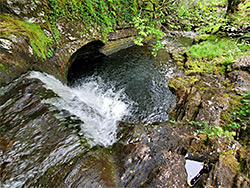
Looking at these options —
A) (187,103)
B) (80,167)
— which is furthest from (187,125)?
(80,167)

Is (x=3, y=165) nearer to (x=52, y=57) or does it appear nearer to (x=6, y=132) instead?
(x=6, y=132)

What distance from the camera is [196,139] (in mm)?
3311

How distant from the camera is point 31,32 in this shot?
355cm

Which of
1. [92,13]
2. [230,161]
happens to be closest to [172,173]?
[230,161]

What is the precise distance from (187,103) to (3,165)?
538cm

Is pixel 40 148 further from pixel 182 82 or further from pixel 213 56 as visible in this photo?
pixel 213 56

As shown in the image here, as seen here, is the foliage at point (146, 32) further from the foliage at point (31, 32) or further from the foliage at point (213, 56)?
the foliage at point (213, 56)

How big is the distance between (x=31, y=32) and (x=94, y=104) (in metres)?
3.13

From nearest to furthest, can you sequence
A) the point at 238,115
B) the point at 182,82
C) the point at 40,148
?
the point at 40,148 < the point at 238,115 < the point at 182,82

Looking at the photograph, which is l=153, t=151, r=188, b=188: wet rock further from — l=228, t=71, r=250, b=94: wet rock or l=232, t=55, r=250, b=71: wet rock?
l=232, t=55, r=250, b=71: wet rock

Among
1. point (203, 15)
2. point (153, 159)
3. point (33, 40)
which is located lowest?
point (153, 159)

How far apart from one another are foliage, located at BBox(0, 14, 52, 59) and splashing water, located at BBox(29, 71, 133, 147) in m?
0.86

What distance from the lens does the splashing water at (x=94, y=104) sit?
10.7 ft

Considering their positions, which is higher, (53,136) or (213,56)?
(53,136)
